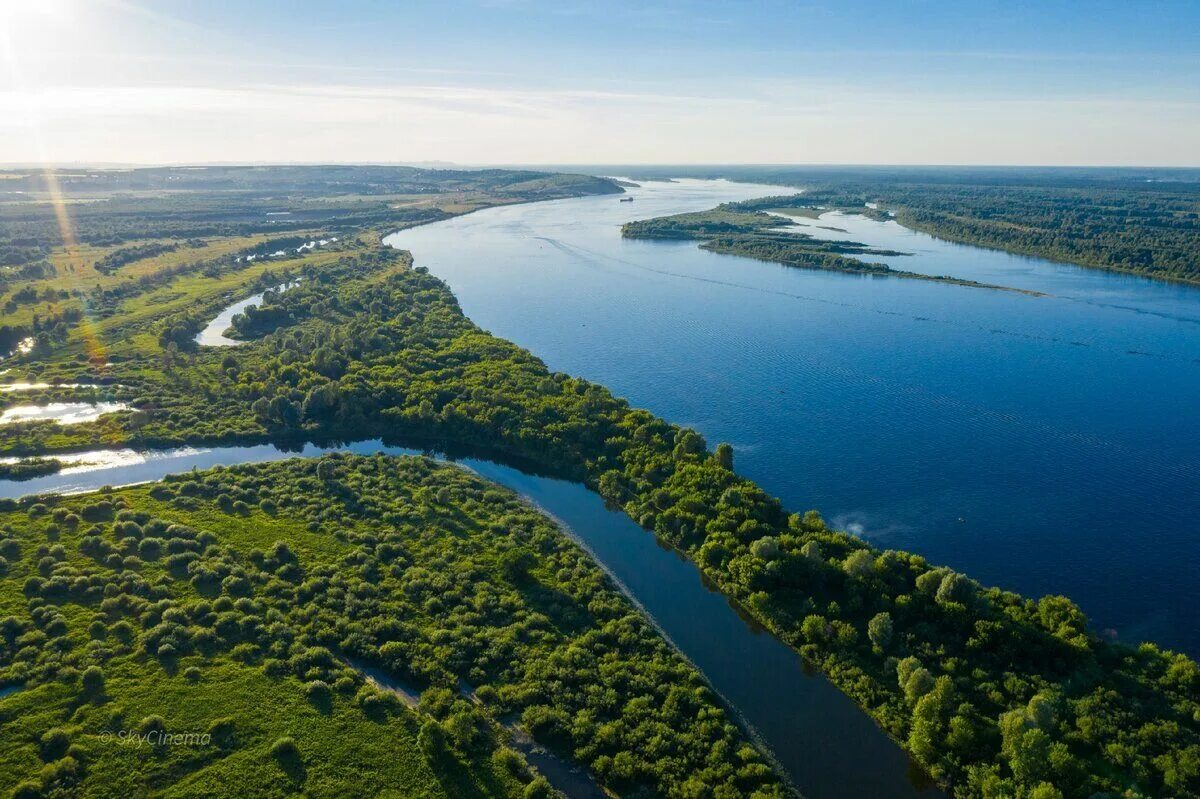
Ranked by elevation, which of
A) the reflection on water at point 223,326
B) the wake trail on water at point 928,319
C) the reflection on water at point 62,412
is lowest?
the reflection on water at point 62,412

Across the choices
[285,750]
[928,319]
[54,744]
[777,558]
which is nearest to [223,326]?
[54,744]

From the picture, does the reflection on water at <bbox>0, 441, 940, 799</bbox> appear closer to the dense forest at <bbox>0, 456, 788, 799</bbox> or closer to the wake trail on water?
the dense forest at <bbox>0, 456, 788, 799</bbox>

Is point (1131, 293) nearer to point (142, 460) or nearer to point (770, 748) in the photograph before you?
point (770, 748)

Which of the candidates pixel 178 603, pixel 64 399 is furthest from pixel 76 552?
pixel 64 399

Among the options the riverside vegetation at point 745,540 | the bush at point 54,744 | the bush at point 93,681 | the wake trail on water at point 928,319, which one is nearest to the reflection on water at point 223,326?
the riverside vegetation at point 745,540

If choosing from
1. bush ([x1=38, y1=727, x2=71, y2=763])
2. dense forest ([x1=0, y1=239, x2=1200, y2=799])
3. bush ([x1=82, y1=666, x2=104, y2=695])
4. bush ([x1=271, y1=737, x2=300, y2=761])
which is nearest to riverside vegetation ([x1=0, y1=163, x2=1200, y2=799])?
dense forest ([x1=0, y1=239, x2=1200, y2=799])

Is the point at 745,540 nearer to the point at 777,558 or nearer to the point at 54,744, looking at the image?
the point at 777,558

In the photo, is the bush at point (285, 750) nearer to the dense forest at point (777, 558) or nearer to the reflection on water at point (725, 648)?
the reflection on water at point (725, 648)
